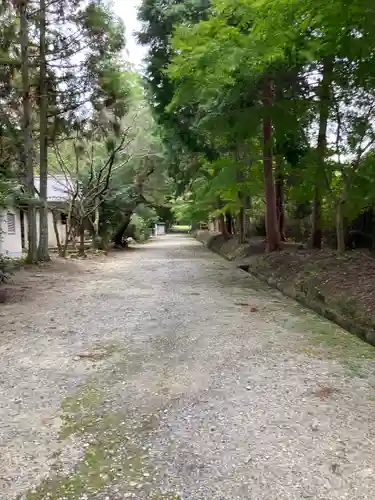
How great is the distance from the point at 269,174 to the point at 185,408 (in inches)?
355

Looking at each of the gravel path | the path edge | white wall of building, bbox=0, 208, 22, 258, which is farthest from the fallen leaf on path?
white wall of building, bbox=0, 208, 22, 258

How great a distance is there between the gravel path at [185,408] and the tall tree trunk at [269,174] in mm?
5176

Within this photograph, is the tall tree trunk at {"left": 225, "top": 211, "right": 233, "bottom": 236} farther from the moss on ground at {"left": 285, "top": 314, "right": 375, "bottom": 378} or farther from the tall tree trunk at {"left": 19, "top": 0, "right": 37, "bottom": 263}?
the moss on ground at {"left": 285, "top": 314, "right": 375, "bottom": 378}

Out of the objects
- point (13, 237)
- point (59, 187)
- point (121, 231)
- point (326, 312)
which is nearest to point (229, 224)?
point (121, 231)

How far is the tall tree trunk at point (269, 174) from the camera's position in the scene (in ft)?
30.6

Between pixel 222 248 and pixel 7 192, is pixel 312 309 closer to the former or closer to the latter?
pixel 7 192

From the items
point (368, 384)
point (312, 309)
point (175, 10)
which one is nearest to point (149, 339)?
point (368, 384)

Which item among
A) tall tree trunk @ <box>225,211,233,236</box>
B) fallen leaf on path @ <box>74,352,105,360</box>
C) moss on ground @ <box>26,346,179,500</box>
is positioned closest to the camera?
moss on ground @ <box>26,346,179,500</box>

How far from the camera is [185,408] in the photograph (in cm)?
314

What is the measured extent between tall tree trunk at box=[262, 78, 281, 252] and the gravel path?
5176mm

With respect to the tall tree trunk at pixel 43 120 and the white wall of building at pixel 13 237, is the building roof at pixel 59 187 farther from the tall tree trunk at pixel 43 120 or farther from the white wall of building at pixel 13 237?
the tall tree trunk at pixel 43 120

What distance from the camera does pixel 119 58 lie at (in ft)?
45.0

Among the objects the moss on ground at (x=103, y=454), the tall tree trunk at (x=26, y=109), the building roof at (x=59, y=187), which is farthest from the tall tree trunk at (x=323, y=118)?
the building roof at (x=59, y=187)

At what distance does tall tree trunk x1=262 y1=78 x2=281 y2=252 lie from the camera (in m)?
9.32
